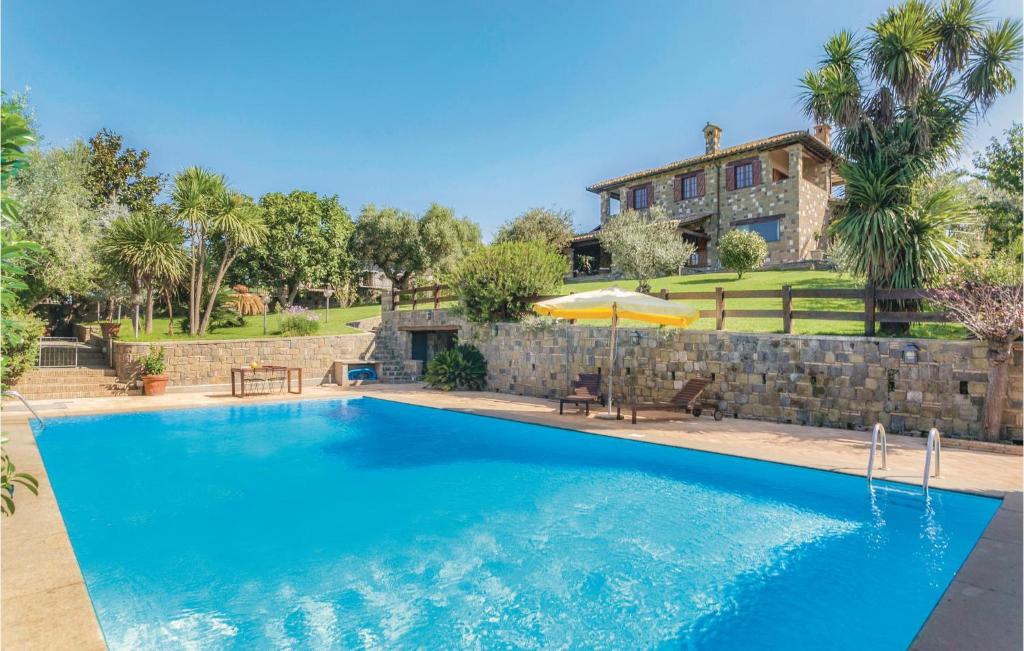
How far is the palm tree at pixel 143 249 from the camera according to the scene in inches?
664

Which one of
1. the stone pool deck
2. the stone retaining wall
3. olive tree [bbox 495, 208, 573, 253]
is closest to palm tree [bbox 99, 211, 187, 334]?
the stone retaining wall

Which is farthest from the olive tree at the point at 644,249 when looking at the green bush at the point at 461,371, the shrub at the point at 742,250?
the green bush at the point at 461,371

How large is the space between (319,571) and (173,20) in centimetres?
1746

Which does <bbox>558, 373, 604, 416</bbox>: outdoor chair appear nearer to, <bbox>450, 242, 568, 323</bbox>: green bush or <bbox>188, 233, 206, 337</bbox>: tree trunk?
<bbox>450, 242, 568, 323</bbox>: green bush

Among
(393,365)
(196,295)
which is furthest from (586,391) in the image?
(196,295)

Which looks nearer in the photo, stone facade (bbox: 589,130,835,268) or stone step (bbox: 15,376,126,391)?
stone step (bbox: 15,376,126,391)

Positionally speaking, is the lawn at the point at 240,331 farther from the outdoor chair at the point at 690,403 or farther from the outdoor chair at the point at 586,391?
the outdoor chair at the point at 690,403

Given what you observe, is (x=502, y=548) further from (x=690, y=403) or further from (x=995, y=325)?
(x=995, y=325)

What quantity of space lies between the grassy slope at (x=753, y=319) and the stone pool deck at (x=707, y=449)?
9.97 ft

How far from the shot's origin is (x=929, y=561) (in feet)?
15.6

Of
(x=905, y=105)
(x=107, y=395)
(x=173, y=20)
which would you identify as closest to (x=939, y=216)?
(x=905, y=105)

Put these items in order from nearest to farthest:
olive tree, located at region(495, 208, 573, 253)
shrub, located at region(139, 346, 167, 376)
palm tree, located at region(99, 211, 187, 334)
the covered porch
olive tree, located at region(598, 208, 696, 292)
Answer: shrub, located at region(139, 346, 167, 376), palm tree, located at region(99, 211, 187, 334), olive tree, located at region(598, 208, 696, 292), the covered porch, olive tree, located at region(495, 208, 573, 253)

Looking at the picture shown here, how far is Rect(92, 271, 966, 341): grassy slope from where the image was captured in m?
11.8

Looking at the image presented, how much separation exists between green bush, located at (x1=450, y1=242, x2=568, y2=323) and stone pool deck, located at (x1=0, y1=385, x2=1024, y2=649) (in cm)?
309
